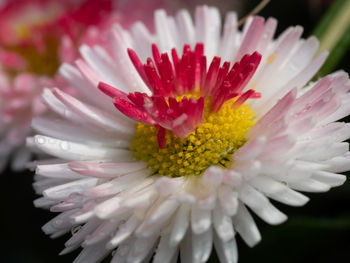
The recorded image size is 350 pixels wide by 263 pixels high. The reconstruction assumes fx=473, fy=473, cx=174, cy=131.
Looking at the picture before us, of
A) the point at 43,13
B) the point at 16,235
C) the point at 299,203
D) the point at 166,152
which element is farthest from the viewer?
the point at 43,13

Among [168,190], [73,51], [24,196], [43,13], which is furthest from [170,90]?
[43,13]

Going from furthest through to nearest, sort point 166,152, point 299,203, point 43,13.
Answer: point 43,13
point 166,152
point 299,203

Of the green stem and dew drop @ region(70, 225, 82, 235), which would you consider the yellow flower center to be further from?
the green stem

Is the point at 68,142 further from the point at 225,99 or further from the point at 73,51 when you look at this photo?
the point at 73,51

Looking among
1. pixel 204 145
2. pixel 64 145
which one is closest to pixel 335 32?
pixel 204 145

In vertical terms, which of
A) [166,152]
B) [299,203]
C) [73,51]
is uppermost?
[73,51]

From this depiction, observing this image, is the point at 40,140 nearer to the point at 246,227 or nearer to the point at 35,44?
the point at 246,227

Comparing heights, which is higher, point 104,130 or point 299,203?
point 104,130
